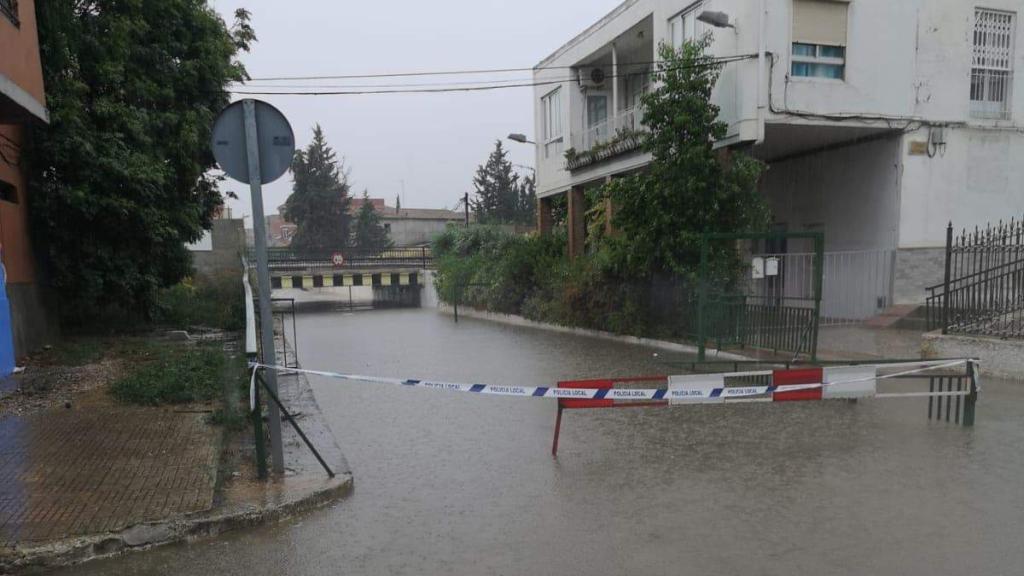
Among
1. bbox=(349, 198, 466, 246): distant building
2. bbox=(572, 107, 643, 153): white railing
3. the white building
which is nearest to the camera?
the white building

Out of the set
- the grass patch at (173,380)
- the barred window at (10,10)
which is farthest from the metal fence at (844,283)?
the barred window at (10,10)

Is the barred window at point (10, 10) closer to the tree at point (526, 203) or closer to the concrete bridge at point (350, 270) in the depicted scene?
the concrete bridge at point (350, 270)

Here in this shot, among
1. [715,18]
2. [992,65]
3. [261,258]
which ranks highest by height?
[715,18]

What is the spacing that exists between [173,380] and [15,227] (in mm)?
5642

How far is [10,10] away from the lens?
29.6ft

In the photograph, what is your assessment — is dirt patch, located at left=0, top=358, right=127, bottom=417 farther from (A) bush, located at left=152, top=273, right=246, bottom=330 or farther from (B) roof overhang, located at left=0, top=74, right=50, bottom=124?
(A) bush, located at left=152, top=273, right=246, bottom=330

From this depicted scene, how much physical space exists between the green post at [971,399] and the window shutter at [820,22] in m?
9.33

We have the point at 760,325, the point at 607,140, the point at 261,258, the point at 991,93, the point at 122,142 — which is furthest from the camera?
the point at 607,140

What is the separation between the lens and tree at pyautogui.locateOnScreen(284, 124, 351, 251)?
59812mm

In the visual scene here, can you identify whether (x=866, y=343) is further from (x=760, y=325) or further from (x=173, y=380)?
(x=173, y=380)

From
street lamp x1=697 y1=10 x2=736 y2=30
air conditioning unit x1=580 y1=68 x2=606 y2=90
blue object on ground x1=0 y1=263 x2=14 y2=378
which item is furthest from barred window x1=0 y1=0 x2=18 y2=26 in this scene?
air conditioning unit x1=580 y1=68 x2=606 y2=90

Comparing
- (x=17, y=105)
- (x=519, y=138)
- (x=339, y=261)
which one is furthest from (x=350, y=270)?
(x=17, y=105)

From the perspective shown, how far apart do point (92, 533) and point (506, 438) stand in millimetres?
3788

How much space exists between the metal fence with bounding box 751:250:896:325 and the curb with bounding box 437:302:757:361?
2548 mm
